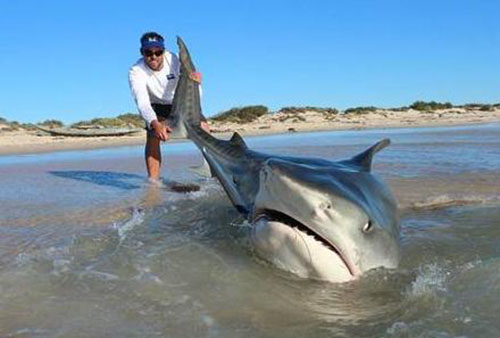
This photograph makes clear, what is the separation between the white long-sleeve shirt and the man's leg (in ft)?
1.48

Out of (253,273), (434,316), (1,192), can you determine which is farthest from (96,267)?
(1,192)

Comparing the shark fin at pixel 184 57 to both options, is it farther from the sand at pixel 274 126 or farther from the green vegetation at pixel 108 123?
the green vegetation at pixel 108 123

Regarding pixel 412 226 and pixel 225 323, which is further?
pixel 412 226

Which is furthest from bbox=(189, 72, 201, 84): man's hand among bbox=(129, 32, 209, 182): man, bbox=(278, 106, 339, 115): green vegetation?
bbox=(278, 106, 339, 115): green vegetation

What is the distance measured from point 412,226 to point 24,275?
2589mm

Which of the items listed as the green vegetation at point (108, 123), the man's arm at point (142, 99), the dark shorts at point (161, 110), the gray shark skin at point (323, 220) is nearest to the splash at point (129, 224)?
the gray shark skin at point (323, 220)

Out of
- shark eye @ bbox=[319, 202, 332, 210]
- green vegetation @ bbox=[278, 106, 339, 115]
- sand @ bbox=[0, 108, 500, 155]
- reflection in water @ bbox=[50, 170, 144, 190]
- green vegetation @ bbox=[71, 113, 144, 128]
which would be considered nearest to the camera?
shark eye @ bbox=[319, 202, 332, 210]

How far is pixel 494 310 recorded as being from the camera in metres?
2.66

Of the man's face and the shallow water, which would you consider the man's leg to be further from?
the shallow water

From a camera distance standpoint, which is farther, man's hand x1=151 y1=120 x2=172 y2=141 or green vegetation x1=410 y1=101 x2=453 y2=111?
green vegetation x1=410 y1=101 x2=453 y2=111

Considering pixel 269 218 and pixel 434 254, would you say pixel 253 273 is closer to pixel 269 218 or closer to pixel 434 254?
pixel 269 218

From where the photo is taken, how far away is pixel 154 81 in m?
7.52

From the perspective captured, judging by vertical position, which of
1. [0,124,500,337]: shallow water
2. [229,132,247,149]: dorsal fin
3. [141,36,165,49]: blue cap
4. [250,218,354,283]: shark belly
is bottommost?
[0,124,500,337]: shallow water

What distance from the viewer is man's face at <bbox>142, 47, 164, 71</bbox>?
7305 millimetres
